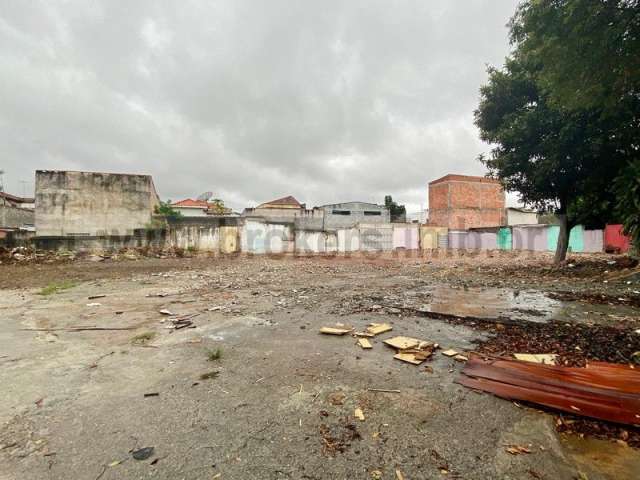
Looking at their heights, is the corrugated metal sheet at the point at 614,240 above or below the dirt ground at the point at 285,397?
above

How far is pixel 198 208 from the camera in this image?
35.6 metres

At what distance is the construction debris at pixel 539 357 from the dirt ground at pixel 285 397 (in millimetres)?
196

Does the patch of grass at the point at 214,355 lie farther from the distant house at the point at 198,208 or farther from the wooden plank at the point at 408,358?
the distant house at the point at 198,208

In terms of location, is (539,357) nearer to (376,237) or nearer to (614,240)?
(614,240)

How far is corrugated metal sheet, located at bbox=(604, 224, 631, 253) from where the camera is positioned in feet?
49.5

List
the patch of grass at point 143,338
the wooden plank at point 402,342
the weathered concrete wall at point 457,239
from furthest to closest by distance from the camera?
1. the weathered concrete wall at point 457,239
2. the patch of grass at point 143,338
3. the wooden plank at point 402,342

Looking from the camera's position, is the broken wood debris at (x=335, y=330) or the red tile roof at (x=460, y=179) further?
the red tile roof at (x=460, y=179)

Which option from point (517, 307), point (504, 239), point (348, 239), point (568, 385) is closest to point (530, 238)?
point (504, 239)

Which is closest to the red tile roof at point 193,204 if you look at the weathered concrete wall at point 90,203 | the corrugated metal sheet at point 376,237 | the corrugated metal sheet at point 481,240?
the weathered concrete wall at point 90,203

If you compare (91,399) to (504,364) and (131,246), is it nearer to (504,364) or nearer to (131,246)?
(504,364)

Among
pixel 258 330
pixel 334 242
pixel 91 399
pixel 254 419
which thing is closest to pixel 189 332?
pixel 258 330

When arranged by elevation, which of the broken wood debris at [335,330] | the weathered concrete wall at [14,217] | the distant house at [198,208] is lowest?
the broken wood debris at [335,330]

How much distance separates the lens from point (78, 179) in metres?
16.7

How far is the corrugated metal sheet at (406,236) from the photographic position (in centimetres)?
2402
